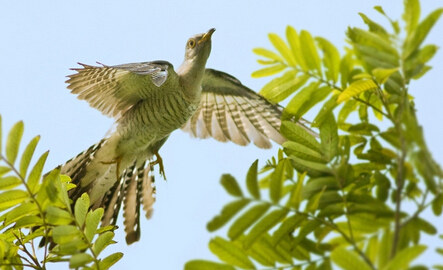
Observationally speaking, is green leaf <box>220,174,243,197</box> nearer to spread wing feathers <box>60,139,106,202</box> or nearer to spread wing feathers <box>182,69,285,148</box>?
spread wing feathers <box>182,69,285,148</box>

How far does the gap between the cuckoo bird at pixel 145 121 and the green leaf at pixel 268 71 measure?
218 cm

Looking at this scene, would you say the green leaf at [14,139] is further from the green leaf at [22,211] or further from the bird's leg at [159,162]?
the bird's leg at [159,162]

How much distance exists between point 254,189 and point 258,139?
312 centimetres

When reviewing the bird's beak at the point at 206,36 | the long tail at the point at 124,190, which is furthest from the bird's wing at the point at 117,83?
the bird's beak at the point at 206,36

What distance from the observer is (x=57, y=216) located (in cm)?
172

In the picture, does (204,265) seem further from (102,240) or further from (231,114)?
(231,114)

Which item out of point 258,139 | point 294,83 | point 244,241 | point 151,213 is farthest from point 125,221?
point 244,241

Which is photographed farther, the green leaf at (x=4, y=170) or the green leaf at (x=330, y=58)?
the green leaf at (x=4, y=170)

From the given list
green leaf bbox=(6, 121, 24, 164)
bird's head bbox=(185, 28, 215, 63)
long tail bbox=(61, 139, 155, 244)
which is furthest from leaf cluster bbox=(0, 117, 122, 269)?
bird's head bbox=(185, 28, 215, 63)

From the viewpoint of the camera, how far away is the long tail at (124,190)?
464cm

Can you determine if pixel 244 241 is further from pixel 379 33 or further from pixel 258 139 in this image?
pixel 258 139

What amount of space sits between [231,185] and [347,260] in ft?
1.04

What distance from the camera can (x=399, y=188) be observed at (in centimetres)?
128

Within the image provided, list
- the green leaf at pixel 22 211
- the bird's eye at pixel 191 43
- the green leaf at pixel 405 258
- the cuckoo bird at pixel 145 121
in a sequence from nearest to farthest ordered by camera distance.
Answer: the green leaf at pixel 405 258, the green leaf at pixel 22 211, the cuckoo bird at pixel 145 121, the bird's eye at pixel 191 43
